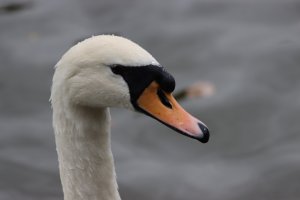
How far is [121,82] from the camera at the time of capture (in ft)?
11.5

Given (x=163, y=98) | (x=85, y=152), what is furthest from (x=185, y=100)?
(x=163, y=98)

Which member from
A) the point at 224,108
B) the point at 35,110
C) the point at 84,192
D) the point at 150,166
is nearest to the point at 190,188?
the point at 150,166

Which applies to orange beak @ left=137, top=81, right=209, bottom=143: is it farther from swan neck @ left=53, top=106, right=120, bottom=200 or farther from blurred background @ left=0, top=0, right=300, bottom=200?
blurred background @ left=0, top=0, right=300, bottom=200

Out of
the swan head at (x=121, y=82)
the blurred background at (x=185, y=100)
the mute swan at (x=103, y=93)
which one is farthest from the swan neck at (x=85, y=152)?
the blurred background at (x=185, y=100)

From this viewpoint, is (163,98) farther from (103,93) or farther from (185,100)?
(185,100)

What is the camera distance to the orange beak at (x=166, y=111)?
11.5 ft

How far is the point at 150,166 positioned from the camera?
6.05m

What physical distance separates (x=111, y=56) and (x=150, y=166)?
8.71ft

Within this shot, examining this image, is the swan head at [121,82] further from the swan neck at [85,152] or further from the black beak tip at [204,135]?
the swan neck at [85,152]

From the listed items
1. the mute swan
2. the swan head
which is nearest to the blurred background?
the mute swan

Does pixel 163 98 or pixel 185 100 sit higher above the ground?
pixel 185 100

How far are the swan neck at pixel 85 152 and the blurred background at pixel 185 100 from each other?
175cm

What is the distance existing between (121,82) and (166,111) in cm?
21

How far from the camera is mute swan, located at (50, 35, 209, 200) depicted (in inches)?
136
